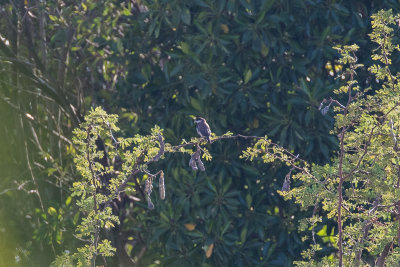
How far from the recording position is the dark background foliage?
7.55 meters

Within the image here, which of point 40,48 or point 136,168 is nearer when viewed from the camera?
point 136,168

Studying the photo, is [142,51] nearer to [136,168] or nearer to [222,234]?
[222,234]

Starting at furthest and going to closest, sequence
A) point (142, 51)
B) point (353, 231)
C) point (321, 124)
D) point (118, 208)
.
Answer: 1. point (118, 208)
2. point (142, 51)
3. point (321, 124)
4. point (353, 231)

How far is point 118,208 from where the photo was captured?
8930 millimetres

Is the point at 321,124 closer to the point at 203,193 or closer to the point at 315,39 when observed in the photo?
the point at 315,39

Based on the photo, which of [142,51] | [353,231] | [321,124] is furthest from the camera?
[142,51]

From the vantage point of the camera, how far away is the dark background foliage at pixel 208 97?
755cm

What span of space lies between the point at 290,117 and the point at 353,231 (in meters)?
2.57

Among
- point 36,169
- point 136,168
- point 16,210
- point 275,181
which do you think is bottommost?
point 16,210

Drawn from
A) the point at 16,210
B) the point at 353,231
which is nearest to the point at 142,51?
the point at 16,210

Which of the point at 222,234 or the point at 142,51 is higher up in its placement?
the point at 142,51

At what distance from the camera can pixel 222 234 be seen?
25.3ft

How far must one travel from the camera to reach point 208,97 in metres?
7.70

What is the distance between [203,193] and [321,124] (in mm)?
1387
